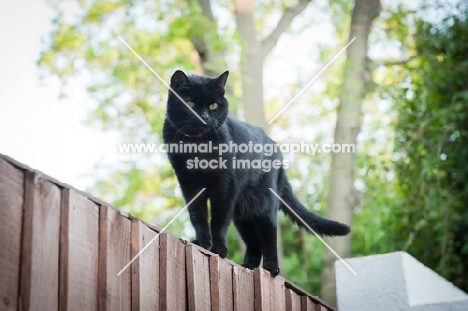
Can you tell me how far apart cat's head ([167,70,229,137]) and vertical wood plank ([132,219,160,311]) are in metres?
1.19

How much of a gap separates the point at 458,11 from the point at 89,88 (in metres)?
4.60

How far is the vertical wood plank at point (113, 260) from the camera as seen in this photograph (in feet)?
6.27

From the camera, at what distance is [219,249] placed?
3.22 meters

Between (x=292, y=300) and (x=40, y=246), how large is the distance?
184cm

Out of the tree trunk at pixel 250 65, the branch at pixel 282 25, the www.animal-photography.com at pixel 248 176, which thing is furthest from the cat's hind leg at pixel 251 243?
the branch at pixel 282 25

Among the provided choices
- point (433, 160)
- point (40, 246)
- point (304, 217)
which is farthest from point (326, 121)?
point (40, 246)

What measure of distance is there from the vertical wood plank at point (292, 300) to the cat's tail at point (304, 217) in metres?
0.74

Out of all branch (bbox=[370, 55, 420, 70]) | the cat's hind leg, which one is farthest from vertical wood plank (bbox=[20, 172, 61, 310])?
branch (bbox=[370, 55, 420, 70])

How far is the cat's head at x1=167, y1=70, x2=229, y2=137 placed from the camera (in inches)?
132

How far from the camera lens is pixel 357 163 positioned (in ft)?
20.9

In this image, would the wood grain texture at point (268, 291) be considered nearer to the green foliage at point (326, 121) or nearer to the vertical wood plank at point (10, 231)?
the vertical wood plank at point (10, 231)

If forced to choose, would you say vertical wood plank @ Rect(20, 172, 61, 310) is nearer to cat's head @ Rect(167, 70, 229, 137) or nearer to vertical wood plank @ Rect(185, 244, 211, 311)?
vertical wood plank @ Rect(185, 244, 211, 311)

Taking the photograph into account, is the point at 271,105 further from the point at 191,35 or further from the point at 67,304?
the point at 67,304

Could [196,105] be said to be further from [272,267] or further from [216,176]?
[272,267]
